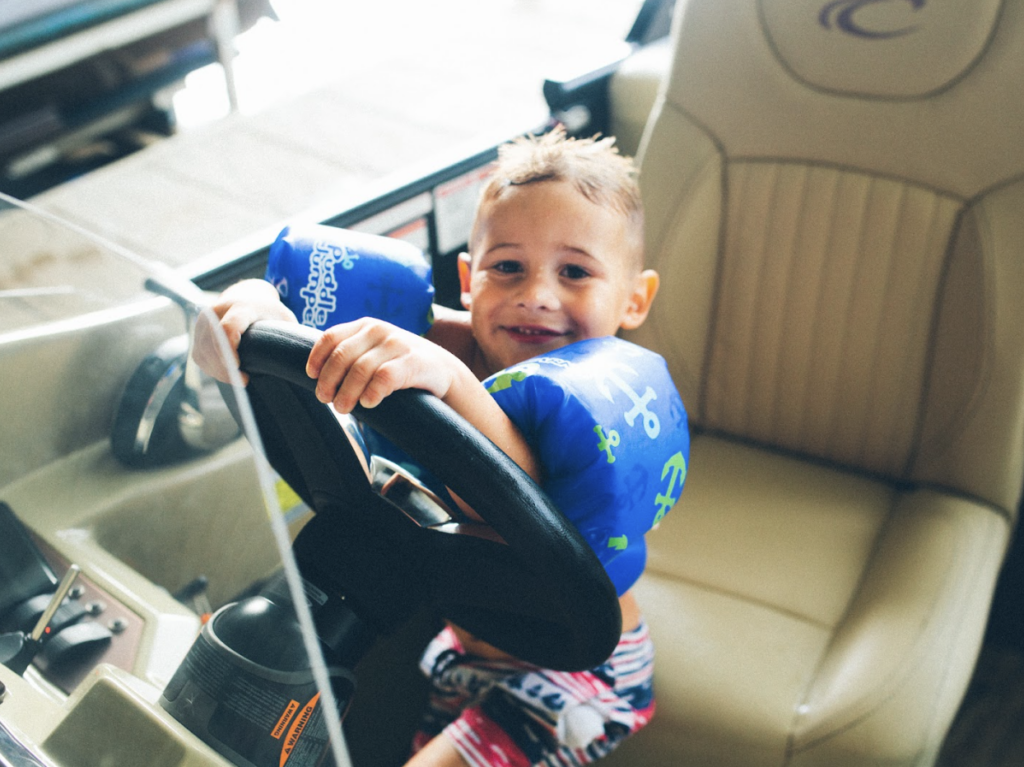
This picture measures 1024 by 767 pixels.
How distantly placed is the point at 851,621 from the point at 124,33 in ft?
7.80

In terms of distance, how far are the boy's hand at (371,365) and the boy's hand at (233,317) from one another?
0.06 meters

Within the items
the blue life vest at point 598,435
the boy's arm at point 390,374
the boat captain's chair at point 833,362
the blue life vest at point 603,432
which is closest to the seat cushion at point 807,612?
the boat captain's chair at point 833,362

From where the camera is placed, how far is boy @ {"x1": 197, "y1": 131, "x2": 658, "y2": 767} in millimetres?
838

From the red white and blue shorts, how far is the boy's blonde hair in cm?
40

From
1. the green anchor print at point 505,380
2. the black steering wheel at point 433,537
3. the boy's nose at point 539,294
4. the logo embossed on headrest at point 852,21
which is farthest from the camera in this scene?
the logo embossed on headrest at point 852,21

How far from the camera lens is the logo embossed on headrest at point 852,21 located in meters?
1.07

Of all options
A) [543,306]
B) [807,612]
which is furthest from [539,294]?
[807,612]

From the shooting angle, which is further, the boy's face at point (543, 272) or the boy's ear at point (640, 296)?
the boy's ear at point (640, 296)

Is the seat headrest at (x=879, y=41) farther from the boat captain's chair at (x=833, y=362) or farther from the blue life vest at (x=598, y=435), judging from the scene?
the blue life vest at (x=598, y=435)

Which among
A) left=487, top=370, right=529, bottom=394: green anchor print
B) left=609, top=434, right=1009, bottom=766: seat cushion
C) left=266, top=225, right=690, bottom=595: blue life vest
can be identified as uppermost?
left=487, top=370, right=529, bottom=394: green anchor print

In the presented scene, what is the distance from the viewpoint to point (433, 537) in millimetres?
663

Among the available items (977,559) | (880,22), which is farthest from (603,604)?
(880,22)

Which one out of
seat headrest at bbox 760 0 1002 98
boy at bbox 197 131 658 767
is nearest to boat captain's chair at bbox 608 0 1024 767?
seat headrest at bbox 760 0 1002 98

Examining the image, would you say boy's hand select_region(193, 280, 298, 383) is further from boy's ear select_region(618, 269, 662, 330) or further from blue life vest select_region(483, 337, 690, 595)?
boy's ear select_region(618, 269, 662, 330)
